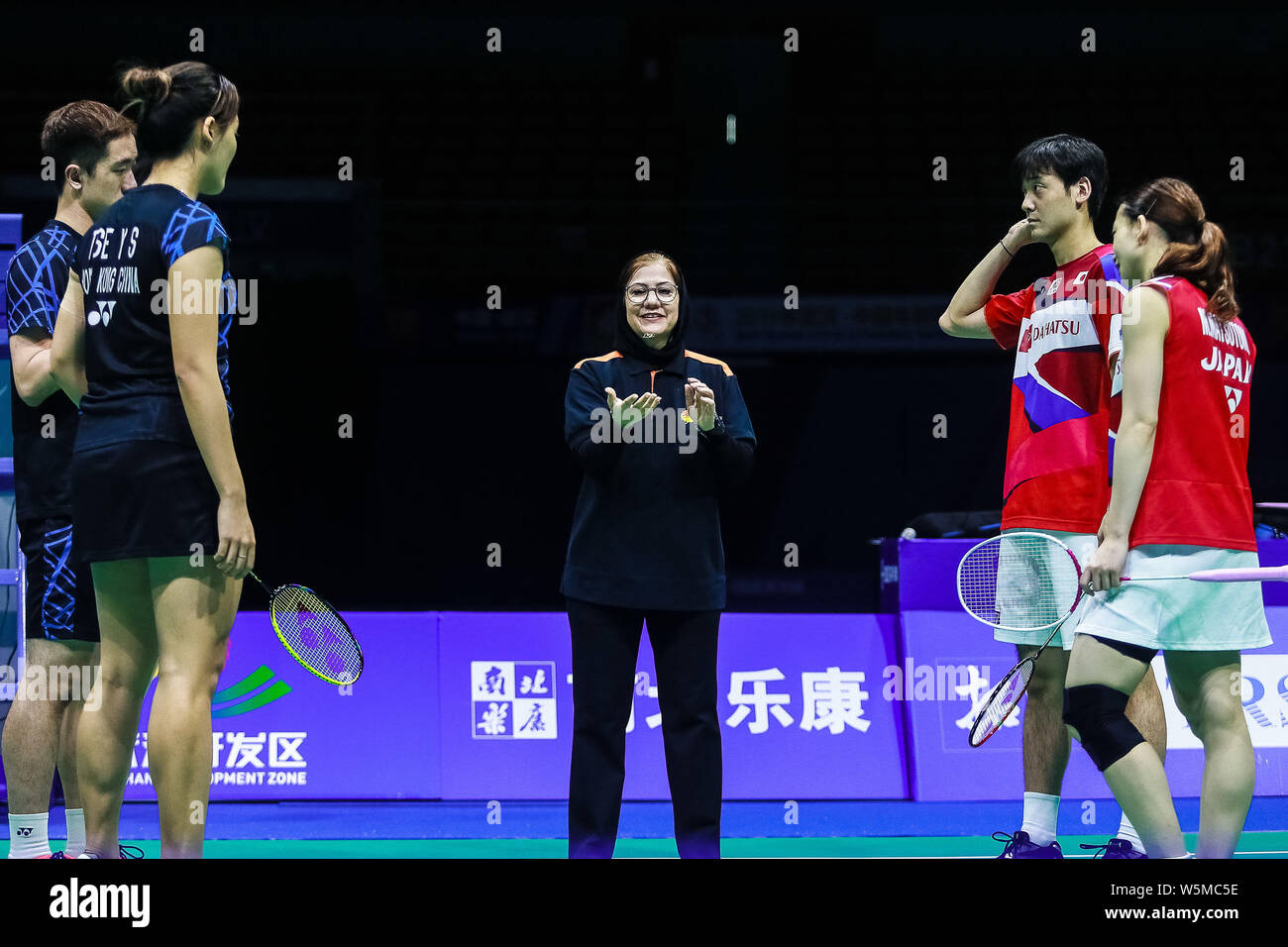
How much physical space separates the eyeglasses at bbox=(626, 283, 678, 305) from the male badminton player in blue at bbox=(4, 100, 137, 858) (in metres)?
1.27

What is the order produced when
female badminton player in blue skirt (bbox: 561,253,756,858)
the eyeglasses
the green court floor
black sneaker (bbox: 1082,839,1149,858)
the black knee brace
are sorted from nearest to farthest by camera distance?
the black knee brace < female badminton player in blue skirt (bbox: 561,253,756,858) < the eyeglasses < black sneaker (bbox: 1082,839,1149,858) < the green court floor

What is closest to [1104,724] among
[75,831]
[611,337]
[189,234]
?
[189,234]

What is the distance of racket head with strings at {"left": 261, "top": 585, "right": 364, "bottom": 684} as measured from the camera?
3250 mm

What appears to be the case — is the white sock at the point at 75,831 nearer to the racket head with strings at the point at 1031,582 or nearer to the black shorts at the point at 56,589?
the black shorts at the point at 56,589

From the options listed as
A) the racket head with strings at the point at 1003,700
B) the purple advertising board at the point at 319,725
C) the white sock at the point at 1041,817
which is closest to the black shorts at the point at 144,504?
the racket head with strings at the point at 1003,700

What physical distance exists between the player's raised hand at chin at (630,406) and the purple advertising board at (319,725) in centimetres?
218

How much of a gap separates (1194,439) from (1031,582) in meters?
0.60

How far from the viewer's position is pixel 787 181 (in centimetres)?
1110

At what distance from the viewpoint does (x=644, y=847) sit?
4.38 m

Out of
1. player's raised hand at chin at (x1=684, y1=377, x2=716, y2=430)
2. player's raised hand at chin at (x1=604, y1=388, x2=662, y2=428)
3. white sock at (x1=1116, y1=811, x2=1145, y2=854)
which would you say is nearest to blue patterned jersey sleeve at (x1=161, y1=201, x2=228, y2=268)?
player's raised hand at chin at (x1=604, y1=388, x2=662, y2=428)

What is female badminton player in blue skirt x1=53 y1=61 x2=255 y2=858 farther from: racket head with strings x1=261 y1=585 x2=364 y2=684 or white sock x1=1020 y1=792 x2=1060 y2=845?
white sock x1=1020 y1=792 x2=1060 y2=845

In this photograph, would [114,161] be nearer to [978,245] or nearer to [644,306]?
[644,306]

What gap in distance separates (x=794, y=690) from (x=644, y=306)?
2.20m

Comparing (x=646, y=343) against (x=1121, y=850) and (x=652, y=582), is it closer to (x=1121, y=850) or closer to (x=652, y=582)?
(x=652, y=582)
